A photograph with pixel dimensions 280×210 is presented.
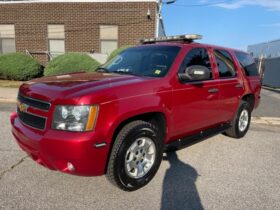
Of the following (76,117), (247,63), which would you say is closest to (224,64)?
(247,63)

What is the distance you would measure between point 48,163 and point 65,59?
33.8 feet

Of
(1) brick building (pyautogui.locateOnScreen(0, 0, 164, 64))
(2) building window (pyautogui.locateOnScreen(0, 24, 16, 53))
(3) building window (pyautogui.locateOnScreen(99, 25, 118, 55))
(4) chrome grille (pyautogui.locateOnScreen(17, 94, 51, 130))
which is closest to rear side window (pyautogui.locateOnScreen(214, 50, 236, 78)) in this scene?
(4) chrome grille (pyautogui.locateOnScreen(17, 94, 51, 130))

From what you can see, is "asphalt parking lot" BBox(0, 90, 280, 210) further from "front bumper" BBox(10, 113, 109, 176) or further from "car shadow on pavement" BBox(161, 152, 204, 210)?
"front bumper" BBox(10, 113, 109, 176)

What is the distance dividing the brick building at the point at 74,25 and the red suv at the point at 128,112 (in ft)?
36.4

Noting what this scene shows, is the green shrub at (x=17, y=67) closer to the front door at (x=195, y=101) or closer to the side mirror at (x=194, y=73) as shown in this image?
the front door at (x=195, y=101)

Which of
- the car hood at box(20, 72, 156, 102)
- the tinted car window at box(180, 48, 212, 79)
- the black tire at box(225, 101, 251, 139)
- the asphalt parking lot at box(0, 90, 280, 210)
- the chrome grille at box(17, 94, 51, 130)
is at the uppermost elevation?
the tinted car window at box(180, 48, 212, 79)

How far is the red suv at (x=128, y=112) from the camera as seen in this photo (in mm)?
3252

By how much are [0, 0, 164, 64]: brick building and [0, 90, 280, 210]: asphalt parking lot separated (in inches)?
461

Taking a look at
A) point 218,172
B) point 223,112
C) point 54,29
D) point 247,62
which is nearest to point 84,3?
point 54,29

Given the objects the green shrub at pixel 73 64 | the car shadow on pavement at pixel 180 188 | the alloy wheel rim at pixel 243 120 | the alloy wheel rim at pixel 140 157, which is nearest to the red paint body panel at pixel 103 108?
the alloy wheel rim at pixel 140 157

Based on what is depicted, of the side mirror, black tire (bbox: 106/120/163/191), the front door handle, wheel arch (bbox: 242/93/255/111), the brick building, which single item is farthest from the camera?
the brick building

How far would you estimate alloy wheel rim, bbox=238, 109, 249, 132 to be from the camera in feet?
20.2

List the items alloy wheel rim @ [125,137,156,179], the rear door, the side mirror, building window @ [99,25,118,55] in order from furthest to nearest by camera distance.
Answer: building window @ [99,25,118,55], the rear door, the side mirror, alloy wheel rim @ [125,137,156,179]

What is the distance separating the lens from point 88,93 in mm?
3305
